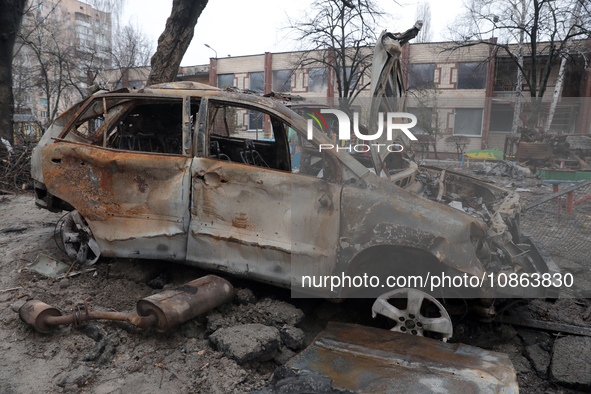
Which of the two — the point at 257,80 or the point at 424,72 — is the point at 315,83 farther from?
the point at 424,72

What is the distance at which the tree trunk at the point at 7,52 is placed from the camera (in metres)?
9.02

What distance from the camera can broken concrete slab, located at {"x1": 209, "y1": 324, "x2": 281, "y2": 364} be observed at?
2.79 m

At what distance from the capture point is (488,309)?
3068 millimetres

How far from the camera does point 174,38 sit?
852cm

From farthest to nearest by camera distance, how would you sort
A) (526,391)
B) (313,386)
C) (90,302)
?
(90,302)
(526,391)
(313,386)

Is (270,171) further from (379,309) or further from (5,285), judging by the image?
(5,285)

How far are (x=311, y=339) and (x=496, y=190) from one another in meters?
2.42

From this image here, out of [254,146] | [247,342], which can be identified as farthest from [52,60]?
[247,342]

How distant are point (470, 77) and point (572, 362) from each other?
24.4 metres

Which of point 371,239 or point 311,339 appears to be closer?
point 371,239

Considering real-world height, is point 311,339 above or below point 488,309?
below

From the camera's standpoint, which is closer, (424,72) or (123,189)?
(123,189)

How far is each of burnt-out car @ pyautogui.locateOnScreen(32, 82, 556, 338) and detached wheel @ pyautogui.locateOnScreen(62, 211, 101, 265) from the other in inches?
0.5

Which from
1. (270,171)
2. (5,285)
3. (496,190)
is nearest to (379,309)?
(270,171)
